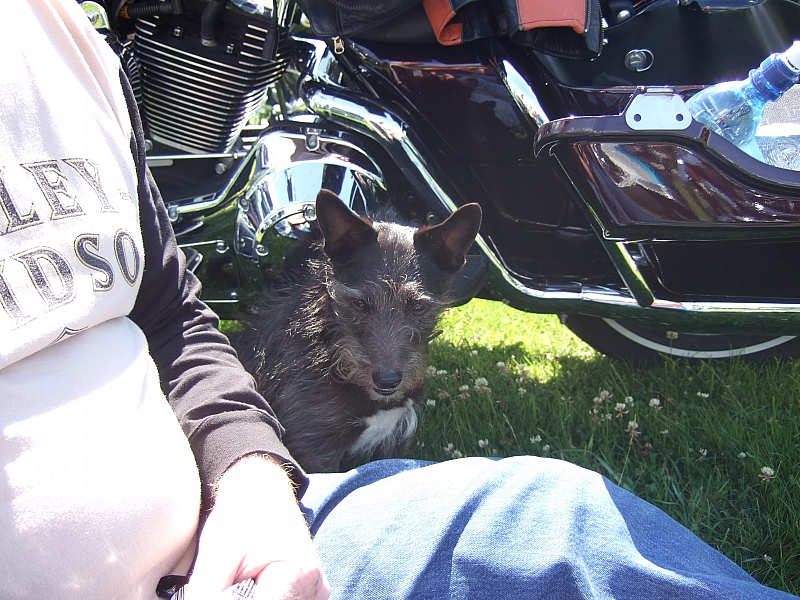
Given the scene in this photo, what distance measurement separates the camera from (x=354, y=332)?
248 cm

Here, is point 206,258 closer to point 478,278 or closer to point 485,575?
point 478,278

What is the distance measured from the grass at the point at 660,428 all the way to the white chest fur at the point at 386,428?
0.20 metres

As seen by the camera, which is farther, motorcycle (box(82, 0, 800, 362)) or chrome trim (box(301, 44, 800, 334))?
chrome trim (box(301, 44, 800, 334))

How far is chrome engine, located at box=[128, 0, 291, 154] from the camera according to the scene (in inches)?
104

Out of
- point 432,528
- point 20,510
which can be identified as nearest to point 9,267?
point 20,510

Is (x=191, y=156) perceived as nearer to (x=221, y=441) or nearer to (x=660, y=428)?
(x=221, y=441)

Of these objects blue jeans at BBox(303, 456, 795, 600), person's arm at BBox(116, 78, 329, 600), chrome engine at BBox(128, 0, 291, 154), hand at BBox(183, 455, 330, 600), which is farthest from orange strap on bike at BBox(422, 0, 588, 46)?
hand at BBox(183, 455, 330, 600)

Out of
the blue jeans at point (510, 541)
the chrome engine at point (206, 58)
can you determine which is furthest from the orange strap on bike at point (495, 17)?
the blue jeans at point (510, 541)

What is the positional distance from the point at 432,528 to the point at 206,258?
6.75 feet

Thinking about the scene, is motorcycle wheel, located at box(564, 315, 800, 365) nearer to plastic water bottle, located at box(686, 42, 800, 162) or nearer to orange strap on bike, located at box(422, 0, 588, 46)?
plastic water bottle, located at box(686, 42, 800, 162)

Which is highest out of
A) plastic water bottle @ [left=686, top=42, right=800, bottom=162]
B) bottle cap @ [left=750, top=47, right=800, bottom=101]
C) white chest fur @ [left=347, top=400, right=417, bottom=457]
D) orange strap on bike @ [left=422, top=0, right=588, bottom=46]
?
orange strap on bike @ [left=422, top=0, right=588, bottom=46]

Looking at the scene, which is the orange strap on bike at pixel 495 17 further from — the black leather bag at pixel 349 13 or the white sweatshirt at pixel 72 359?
the white sweatshirt at pixel 72 359

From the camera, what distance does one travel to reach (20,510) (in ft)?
3.32

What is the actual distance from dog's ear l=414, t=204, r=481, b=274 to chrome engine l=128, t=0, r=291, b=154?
3.36 feet
